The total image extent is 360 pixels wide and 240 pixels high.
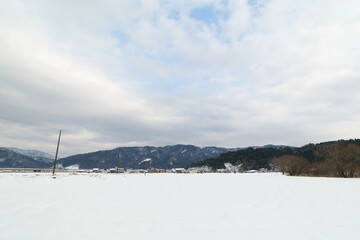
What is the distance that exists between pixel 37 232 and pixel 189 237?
430 cm

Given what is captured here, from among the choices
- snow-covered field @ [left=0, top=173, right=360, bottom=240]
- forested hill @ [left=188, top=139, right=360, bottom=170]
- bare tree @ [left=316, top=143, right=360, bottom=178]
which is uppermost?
forested hill @ [left=188, top=139, right=360, bottom=170]

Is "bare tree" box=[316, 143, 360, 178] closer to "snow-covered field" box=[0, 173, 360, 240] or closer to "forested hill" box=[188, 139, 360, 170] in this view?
"snow-covered field" box=[0, 173, 360, 240]

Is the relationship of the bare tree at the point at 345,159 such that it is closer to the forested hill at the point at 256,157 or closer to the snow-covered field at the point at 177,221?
the snow-covered field at the point at 177,221

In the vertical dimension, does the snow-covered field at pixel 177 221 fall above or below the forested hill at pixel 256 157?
below

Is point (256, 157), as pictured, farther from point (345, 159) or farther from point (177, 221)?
point (177, 221)

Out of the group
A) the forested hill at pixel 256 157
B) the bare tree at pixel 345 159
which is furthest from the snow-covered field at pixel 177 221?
the forested hill at pixel 256 157

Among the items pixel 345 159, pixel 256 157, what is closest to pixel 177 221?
pixel 345 159

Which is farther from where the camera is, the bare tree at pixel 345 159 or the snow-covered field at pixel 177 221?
the bare tree at pixel 345 159

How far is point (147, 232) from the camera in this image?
5617 mm

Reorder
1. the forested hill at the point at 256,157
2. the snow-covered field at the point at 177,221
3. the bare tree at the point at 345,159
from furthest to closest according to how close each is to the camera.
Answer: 1. the forested hill at the point at 256,157
2. the bare tree at the point at 345,159
3. the snow-covered field at the point at 177,221

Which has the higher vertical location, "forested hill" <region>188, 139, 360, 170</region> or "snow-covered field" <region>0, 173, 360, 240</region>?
"forested hill" <region>188, 139, 360, 170</region>

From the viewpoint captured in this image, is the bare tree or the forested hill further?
the forested hill

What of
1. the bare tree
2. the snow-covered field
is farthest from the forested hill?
the snow-covered field

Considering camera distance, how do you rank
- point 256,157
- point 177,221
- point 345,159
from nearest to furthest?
1. point 177,221
2. point 345,159
3. point 256,157
